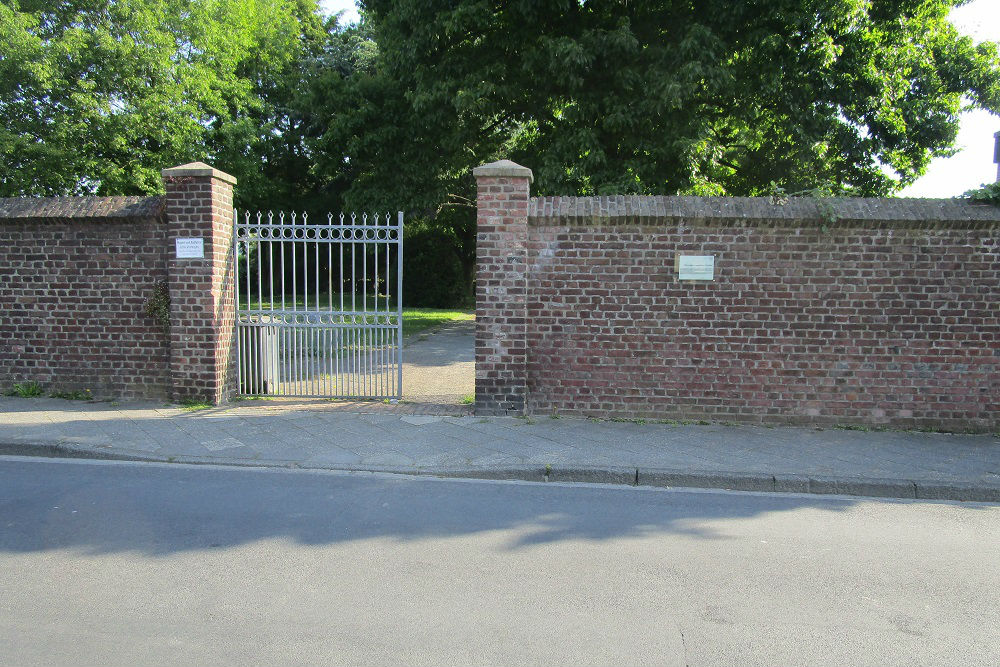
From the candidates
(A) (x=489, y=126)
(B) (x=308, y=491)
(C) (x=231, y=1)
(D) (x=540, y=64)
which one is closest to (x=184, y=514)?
(B) (x=308, y=491)

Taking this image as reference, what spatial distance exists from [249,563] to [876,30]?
14.6 m

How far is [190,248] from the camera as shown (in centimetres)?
804

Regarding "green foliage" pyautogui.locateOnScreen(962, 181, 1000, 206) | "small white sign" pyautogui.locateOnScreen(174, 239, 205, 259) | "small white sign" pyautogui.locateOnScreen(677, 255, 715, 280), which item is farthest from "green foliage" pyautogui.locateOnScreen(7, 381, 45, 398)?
"green foliage" pyautogui.locateOnScreen(962, 181, 1000, 206)

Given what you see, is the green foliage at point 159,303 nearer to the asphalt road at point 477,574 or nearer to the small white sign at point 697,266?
the asphalt road at point 477,574

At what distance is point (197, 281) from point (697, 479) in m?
6.07

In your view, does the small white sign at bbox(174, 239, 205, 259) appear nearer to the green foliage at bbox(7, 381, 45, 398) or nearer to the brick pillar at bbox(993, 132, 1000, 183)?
the green foliage at bbox(7, 381, 45, 398)

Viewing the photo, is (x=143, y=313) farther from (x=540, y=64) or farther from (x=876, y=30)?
(x=876, y=30)

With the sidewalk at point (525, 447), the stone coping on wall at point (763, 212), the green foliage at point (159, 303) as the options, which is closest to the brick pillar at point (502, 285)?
the stone coping on wall at point (763, 212)

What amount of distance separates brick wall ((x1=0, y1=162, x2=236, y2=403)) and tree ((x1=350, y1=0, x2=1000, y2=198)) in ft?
20.1

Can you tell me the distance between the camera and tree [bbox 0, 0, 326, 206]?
16469mm

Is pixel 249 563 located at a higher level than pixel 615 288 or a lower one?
lower

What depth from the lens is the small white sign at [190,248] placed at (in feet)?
26.3

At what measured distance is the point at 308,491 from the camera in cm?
540

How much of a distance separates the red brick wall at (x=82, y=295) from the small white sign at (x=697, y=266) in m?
6.16
